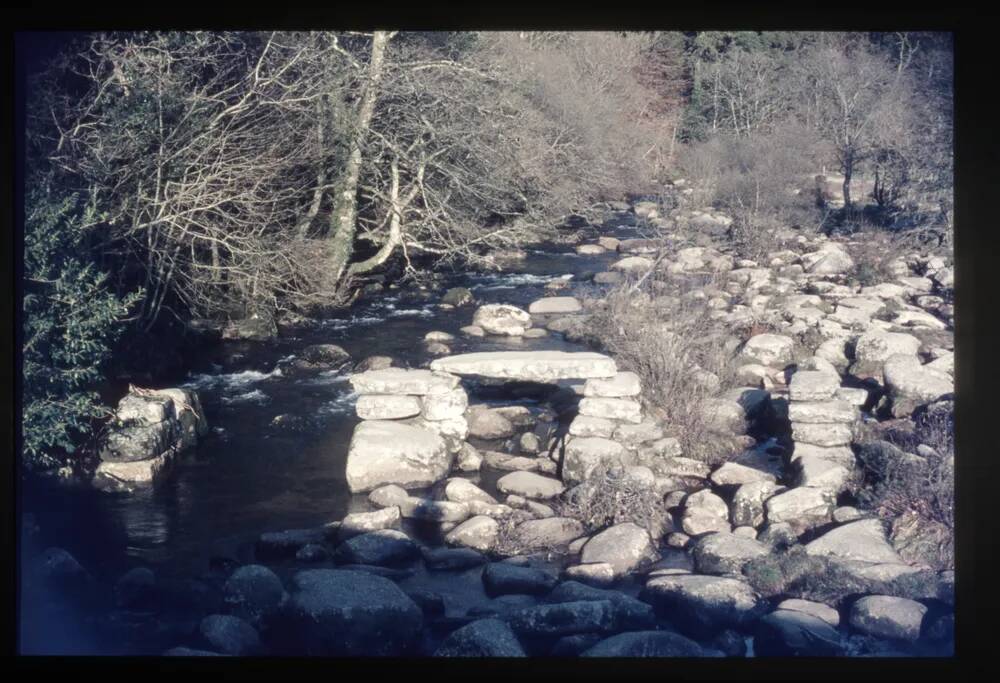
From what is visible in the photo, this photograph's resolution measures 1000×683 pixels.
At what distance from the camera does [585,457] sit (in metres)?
5.32

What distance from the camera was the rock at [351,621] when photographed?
12.4 ft

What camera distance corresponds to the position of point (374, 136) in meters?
8.77

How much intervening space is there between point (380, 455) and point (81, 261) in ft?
7.50

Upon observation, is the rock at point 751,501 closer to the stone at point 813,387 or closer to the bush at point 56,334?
the stone at point 813,387

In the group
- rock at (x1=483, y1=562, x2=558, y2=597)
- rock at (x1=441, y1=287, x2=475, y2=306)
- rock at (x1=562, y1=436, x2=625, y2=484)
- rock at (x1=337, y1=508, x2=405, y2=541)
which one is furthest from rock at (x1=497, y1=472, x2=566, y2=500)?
rock at (x1=441, y1=287, x2=475, y2=306)

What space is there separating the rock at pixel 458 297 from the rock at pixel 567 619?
17.2 ft

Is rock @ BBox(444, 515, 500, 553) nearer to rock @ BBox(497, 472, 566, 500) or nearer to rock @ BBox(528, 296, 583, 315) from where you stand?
rock @ BBox(497, 472, 566, 500)

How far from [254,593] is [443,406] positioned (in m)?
2.06

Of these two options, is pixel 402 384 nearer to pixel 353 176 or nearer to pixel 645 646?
pixel 645 646

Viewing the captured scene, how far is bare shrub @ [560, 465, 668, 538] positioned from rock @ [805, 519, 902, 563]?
0.83 m

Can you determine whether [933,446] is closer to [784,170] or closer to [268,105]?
[784,170]

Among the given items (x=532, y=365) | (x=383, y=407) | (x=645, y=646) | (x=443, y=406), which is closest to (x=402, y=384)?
(x=383, y=407)

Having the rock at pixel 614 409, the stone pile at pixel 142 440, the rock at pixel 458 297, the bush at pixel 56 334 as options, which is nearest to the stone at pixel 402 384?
the rock at pixel 614 409

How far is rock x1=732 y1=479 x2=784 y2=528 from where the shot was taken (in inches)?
195
